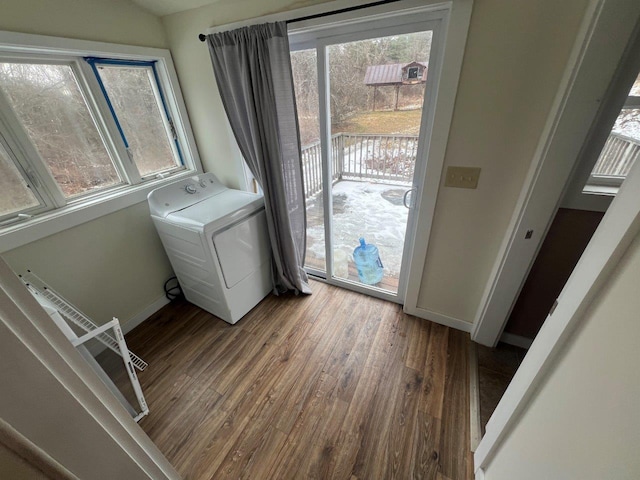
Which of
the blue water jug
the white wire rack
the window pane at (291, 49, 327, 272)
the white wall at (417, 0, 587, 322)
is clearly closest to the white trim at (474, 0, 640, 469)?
the white wall at (417, 0, 587, 322)

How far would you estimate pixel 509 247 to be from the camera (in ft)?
4.62

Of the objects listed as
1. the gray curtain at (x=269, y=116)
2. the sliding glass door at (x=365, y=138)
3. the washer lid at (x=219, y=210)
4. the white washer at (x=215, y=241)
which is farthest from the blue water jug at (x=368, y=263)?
the washer lid at (x=219, y=210)

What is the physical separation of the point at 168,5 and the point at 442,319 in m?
3.01

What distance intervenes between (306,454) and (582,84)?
Answer: 207 cm

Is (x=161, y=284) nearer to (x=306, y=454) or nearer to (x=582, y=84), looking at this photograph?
(x=306, y=454)

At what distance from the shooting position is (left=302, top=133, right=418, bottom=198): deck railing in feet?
5.57

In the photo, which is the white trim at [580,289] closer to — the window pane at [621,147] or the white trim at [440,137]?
the window pane at [621,147]

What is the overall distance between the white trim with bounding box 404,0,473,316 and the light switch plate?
0.19 ft

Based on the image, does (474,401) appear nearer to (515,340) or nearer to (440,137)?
(515,340)

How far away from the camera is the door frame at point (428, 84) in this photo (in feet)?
3.94

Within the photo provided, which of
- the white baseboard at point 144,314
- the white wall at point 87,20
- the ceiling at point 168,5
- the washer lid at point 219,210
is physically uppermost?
the ceiling at point 168,5

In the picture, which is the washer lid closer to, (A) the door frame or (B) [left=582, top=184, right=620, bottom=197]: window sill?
(A) the door frame

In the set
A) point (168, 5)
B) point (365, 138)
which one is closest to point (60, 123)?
point (168, 5)

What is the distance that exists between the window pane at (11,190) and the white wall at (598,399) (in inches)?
103
